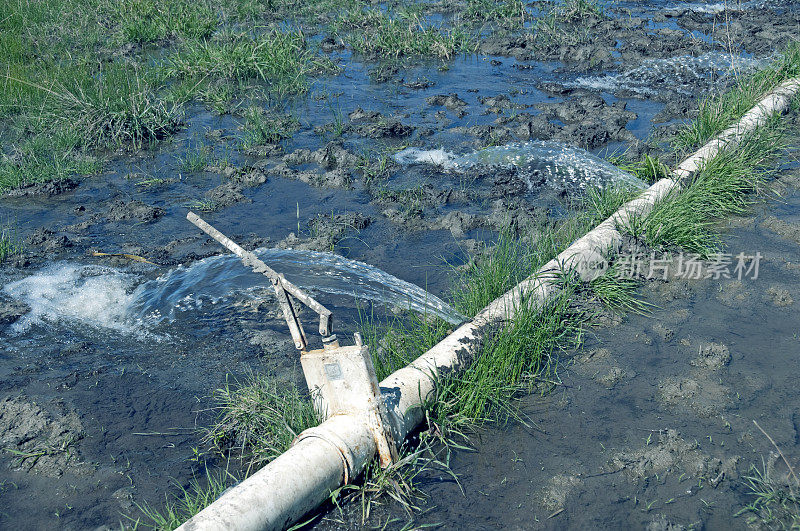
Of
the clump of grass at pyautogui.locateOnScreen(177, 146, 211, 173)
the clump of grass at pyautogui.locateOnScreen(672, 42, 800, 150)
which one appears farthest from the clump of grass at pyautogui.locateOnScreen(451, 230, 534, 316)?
the clump of grass at pyautogui.locateOnScreen(177, 146, 211, 173)

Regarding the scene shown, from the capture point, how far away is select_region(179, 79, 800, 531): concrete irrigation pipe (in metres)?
2.97

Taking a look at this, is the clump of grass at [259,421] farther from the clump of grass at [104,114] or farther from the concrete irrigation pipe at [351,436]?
the clump of grass at [104,114]

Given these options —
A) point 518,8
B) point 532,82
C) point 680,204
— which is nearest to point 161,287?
point 680,204

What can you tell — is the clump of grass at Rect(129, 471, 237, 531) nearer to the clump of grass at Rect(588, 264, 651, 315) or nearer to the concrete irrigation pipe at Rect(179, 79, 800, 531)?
the concrete irrigation pipe at Rect(179, 79, 800, 531)

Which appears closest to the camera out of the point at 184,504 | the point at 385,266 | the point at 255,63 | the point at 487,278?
the point at 184,504

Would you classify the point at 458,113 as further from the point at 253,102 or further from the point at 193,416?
the point at 193,416

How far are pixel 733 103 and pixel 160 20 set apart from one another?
787 centimetres

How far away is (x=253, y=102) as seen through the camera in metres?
8.41

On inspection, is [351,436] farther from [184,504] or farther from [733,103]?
[733,103]

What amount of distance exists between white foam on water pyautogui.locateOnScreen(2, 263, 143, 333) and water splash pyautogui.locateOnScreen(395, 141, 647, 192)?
2.93 m

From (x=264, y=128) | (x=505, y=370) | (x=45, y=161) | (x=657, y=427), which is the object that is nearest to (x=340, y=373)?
(x=505, y=370)

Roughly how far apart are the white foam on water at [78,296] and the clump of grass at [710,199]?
356cm

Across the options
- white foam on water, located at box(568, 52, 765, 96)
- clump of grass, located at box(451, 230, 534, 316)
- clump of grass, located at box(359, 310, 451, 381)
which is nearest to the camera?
clump of grass, located at box(359, 310, 451, 381)

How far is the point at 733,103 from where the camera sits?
22.9ft
